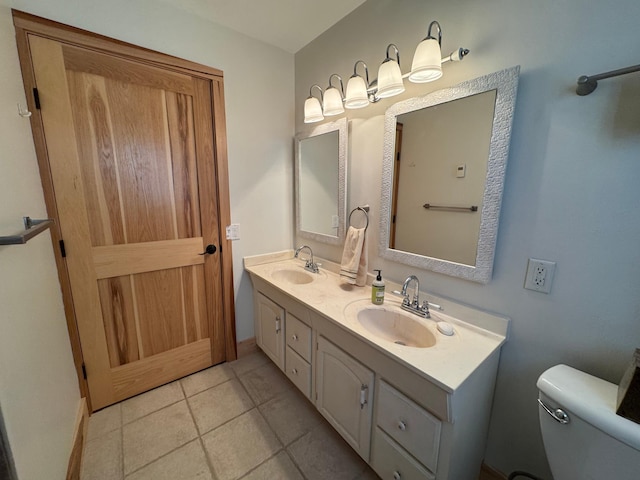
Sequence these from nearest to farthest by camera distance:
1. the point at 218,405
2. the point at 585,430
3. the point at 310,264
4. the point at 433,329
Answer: the point at 585,430
the point at 433,329
the point at 218,405
the point at 310,264

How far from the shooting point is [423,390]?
0.91 metres

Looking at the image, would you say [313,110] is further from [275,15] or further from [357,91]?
[275,15]

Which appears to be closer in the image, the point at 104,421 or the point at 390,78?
the point at 390,78

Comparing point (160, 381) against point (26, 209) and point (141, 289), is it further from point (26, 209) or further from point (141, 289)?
point (26, 209)

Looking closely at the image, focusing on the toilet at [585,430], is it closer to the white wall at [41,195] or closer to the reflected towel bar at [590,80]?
the reflected towel bar at [590,80]

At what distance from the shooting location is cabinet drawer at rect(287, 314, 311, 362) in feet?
4.92

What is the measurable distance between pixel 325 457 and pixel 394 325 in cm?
79

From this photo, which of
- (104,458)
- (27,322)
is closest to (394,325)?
(27,322)

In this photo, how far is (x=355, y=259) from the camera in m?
1.57

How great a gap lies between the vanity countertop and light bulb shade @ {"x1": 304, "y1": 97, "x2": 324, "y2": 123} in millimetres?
1115

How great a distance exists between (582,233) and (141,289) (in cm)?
226

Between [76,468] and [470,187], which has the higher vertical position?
[470,187]

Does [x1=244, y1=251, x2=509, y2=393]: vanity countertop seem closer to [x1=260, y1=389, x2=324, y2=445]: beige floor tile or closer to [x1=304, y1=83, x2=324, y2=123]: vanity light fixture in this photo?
[x1=260, y1=389, x2=324, y2=445]: beige floor tile

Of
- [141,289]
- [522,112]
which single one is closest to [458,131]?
[522,112]
